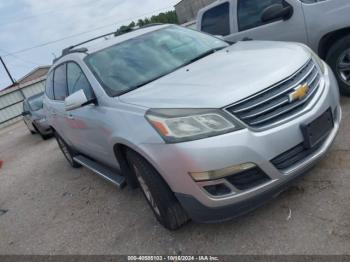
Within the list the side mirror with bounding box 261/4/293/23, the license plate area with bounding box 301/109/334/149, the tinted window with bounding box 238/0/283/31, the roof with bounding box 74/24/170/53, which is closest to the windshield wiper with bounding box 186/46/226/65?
the roof with bounding box 74/24/170/53

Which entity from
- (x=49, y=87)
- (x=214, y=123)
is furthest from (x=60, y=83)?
(x=214, y=123)

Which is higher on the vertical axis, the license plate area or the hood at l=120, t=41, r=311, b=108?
the hood at l=120, t=41, r=311, b=108

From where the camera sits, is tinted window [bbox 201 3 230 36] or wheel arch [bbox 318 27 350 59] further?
tinted window [bbox 201 3 230 36]

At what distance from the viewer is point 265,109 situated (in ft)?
8.75

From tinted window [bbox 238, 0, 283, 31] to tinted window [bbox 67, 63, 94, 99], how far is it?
281 cm

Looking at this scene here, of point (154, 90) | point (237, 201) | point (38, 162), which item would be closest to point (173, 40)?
point (154, 90)

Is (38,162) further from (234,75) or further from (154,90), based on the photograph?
(234,75)

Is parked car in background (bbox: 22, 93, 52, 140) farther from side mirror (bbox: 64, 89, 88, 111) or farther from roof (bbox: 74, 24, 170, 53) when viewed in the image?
side mirror (bbox: 64, 89, 88, 111)

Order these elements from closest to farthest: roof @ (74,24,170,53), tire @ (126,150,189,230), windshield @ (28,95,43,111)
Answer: tire @ (126,150,189,230), roof @ (74,24,170,53), windshield @ (28,95,43,111)

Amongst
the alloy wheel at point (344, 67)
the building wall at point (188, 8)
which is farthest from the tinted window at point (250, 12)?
the building wall at point (188, 8)

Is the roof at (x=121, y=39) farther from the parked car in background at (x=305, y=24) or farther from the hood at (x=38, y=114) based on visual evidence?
the hood at (x=38, y=114)

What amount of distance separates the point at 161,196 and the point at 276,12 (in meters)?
3.25

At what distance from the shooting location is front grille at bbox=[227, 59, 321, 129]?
262 cm

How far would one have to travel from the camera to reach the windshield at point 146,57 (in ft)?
11.8
